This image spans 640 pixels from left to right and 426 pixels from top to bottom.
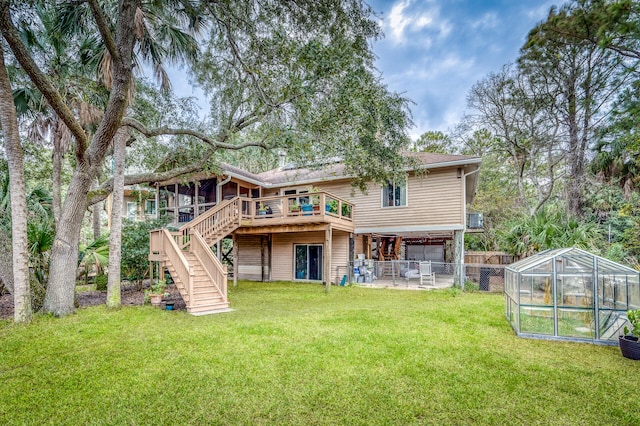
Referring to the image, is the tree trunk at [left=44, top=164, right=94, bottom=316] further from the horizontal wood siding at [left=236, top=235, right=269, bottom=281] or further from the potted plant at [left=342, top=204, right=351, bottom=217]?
the potted plant at [left=342, top=204, right=351, bottom=217]

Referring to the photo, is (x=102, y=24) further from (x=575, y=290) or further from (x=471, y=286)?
(x=471, y=286)

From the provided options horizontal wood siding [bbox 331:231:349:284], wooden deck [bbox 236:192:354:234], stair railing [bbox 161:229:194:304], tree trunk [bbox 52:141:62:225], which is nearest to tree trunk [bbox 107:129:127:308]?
stair railing [bbox 161:229:194:304]

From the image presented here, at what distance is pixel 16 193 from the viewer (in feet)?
20.5

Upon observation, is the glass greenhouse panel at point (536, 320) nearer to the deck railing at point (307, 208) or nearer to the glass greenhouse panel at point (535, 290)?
the glass greenhouse panel at point (535, 290)

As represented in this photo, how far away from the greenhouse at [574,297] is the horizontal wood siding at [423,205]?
232 inches

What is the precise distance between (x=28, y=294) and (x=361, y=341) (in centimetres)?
702

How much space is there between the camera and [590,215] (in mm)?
13609

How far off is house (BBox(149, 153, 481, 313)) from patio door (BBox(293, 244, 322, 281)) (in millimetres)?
46

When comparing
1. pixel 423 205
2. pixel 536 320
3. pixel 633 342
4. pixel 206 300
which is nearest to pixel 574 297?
pixel 536 320

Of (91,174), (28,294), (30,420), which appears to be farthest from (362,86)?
(28,294)

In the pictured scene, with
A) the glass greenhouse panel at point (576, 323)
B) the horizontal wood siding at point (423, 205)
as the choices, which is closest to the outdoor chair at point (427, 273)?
the horizontal wood siding at point (423, 205)

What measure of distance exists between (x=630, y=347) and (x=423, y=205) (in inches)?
319

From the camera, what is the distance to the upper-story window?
1291 centimetres

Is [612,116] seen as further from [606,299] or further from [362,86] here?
[362,86]
